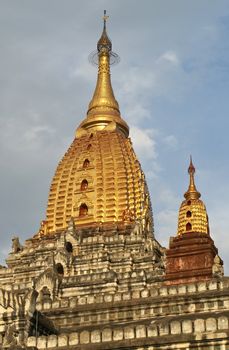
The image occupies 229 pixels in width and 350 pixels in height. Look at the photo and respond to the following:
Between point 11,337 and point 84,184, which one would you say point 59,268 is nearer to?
point 84,184

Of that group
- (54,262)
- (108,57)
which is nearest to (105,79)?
(108,57)

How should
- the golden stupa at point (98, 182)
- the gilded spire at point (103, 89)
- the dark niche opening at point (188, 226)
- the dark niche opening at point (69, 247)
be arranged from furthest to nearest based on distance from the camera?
the gilded spire at point (103, 89) → the golden stupa at point (98, 182) → the dark niche opening at point (69, 247) → the dark niche opening at point (188, 226)

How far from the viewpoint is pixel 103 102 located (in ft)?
214

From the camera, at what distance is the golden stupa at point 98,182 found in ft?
184

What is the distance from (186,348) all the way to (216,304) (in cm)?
714

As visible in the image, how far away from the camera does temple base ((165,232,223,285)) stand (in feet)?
127

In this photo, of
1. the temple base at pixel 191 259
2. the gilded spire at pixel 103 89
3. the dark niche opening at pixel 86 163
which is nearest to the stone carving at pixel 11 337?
the temple base at pixel 191 259

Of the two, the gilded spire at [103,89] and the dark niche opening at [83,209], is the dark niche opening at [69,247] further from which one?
the gilded spire at [103,89]

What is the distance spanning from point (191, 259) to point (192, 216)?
672cm

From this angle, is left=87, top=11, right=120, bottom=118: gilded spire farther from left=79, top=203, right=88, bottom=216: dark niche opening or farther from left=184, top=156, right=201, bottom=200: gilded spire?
left=184, top=156, right=201, bottom=200: gilded spire

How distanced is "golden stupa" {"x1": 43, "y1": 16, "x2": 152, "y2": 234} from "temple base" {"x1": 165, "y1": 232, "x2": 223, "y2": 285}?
12.7 meters

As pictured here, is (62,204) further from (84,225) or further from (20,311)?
(20,311)

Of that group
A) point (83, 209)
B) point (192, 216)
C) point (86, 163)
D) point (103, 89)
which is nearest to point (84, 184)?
point (86, 163)

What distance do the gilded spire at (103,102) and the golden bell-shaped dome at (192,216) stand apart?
16.3 metres
